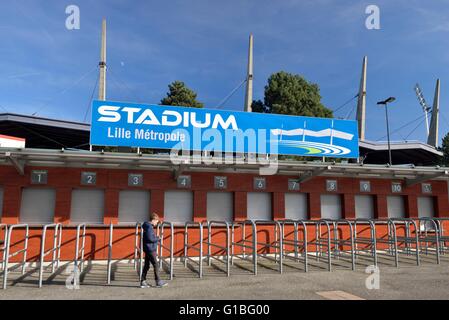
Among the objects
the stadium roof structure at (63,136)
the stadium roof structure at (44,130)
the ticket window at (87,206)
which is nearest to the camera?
the ticket window at (87,206)

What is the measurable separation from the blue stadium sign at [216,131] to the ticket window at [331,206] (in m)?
1.74

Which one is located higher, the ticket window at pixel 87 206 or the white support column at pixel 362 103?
the white support column at pixel 362 103

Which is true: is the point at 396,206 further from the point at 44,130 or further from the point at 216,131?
the point at 44,130

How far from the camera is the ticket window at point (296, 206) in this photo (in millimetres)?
13961

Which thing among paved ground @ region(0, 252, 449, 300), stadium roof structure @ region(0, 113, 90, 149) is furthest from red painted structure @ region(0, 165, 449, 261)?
stadium roof structure @ region(0, 113, 90, 149)

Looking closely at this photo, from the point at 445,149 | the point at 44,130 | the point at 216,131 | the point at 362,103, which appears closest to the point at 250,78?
the point at 362,103

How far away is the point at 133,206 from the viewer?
41.3ft

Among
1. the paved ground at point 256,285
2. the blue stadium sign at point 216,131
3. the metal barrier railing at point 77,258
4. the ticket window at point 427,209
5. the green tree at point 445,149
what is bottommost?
the paved ground at point 256,285

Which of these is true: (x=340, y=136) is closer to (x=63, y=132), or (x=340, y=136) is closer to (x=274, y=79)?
(x=63, y=132)

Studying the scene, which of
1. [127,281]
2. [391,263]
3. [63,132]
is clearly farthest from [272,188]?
[63,132]

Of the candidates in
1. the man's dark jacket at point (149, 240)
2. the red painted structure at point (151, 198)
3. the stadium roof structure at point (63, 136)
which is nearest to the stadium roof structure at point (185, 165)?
the red painted structure at point (151, 198)

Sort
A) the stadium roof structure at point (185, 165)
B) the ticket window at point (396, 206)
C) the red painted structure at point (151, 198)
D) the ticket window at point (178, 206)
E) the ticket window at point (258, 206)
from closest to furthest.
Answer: the stadium roof structure at point (185, 165) → the red painted structure at point (151, 198) → the ticket window at point (178, 206) → the ticket window at point (258, 206) → the ticket window at point (396, 206)

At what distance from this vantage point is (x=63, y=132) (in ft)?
68.9

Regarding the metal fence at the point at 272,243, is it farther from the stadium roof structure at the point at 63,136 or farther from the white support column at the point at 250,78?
the white support column at the point at 250,78
